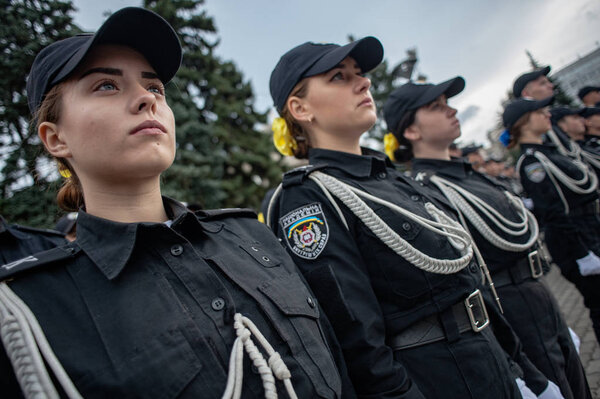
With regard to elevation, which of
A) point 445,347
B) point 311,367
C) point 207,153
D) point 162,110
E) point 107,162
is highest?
point 207,153

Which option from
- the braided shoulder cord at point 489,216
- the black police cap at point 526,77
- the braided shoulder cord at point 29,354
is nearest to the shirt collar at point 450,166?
the braided shoulder cord at point 489,216

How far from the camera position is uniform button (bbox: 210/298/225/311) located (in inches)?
40.4

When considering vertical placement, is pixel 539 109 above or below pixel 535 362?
above

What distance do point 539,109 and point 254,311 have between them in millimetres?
4202

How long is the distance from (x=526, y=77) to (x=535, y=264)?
3.59m

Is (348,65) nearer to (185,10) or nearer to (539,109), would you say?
(539,109)

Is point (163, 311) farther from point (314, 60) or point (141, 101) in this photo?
point (314, 60)

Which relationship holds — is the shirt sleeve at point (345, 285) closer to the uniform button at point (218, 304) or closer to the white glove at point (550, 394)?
the uniform button at point (218, 304)

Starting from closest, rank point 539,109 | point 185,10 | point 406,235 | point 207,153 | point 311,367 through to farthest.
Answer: point 311,367
point 406,235
point 539,109
point 207,153
point 185,10

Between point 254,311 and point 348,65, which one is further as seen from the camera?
point 348,65

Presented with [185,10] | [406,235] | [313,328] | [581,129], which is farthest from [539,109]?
[185,10]

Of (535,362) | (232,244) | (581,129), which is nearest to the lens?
(232,244)

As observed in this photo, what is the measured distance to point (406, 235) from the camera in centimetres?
166

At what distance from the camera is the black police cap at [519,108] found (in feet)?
12.3
